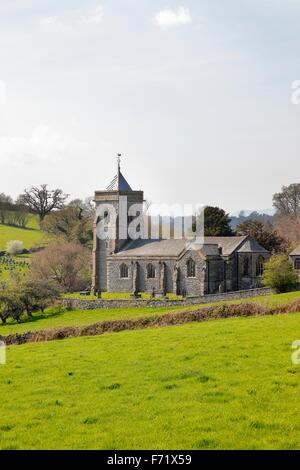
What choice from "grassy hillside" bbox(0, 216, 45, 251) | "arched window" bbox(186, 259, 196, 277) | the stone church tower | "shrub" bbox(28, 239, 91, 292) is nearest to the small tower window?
"arched window" bbox(186, 259, 196, 277)

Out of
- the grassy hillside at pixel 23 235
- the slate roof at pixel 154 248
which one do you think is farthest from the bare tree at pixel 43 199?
the slate roof at pixel 154 248

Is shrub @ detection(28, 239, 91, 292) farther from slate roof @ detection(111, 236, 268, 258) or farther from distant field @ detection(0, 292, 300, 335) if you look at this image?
distant field @ detection(0, 292, 300, 335)

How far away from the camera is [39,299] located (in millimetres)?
47781

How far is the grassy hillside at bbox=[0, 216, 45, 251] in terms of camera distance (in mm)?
94306

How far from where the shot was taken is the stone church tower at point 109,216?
5750cm

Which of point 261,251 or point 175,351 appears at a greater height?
point 261,251

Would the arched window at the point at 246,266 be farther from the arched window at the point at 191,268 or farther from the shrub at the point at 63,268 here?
the shrub at the point at 63,268

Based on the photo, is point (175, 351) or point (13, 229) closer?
point (175, 351)

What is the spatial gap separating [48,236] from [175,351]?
224ft

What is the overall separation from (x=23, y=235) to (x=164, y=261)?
A: 5209 centimetres

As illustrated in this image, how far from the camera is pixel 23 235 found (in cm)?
9981

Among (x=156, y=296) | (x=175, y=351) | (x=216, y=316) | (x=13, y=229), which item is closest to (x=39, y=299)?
(x=156, y=296)
